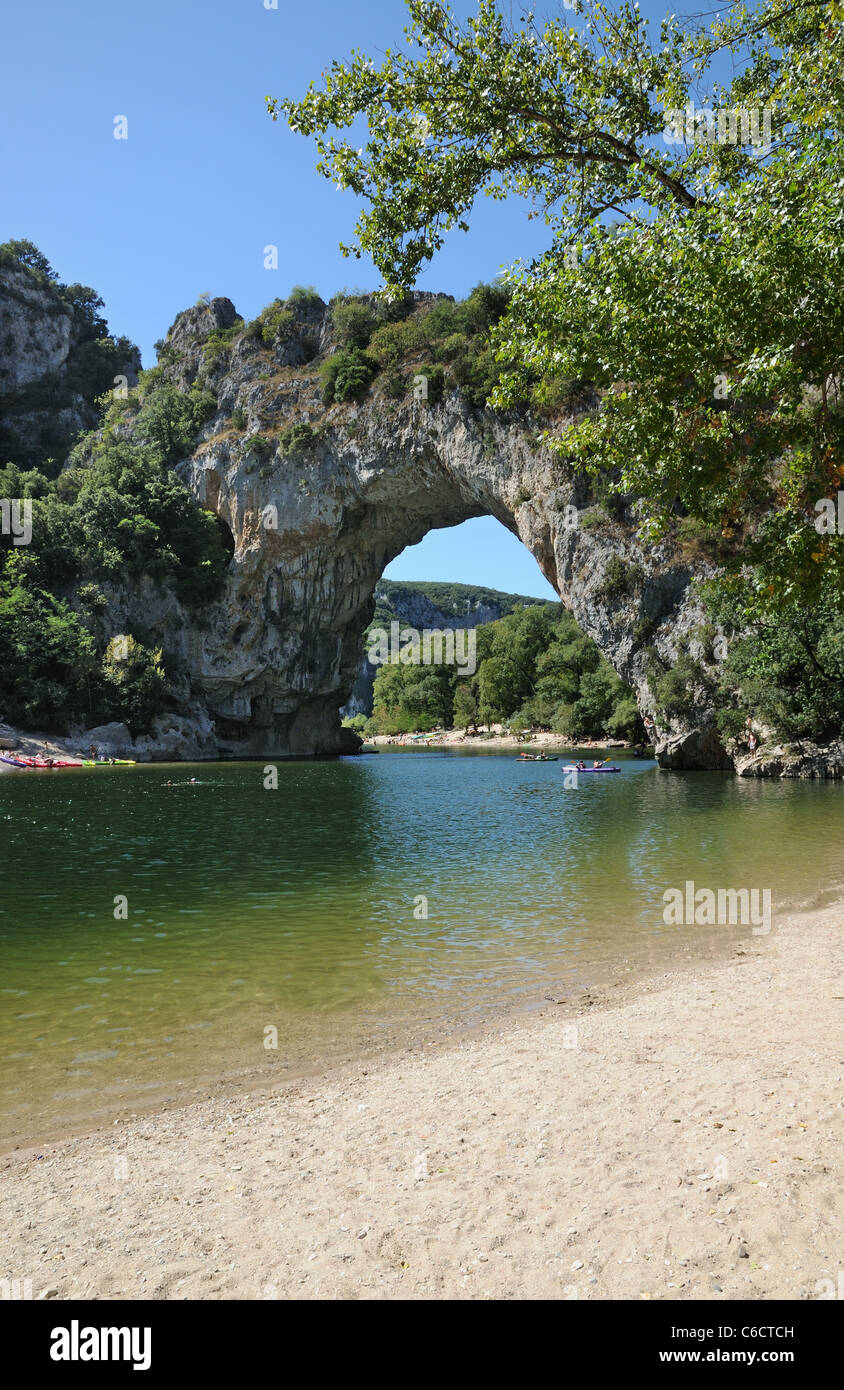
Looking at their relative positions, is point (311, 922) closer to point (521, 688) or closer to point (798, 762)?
point (798, 762)

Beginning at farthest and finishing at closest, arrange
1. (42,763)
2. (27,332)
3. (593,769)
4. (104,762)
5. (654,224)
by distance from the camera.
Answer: (27,332)
(104,762)
(42,763)
(593,769)
(654,224)

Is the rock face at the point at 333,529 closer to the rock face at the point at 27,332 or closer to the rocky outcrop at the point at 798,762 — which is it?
the rocky outcrop at the point at 798,762

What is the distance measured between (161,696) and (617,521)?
33.0 meters

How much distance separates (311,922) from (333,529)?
147ft

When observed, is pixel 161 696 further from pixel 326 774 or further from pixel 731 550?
pixel 731 550

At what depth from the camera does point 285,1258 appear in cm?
342

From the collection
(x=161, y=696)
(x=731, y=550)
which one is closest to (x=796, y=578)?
(x=731, y=550)

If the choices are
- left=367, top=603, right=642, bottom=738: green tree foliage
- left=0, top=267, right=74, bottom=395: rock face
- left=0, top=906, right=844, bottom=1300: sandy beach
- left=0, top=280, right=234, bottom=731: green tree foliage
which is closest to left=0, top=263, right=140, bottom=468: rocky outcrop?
left=0, top=267, right=74, bottom=395: rock face

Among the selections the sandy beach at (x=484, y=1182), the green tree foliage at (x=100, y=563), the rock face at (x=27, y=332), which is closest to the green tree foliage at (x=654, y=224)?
the sandy beach at (x=484, y=1182)

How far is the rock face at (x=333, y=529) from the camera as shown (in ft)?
134

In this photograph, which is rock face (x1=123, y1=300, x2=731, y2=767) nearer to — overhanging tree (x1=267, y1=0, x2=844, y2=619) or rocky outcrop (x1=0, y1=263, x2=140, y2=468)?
rocky outcrop (x1=0, y1=263, x2=140, y2=468)

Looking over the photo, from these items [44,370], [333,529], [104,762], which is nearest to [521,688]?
[333,529]

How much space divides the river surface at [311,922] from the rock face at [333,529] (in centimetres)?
1745

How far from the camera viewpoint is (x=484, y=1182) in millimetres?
4020
